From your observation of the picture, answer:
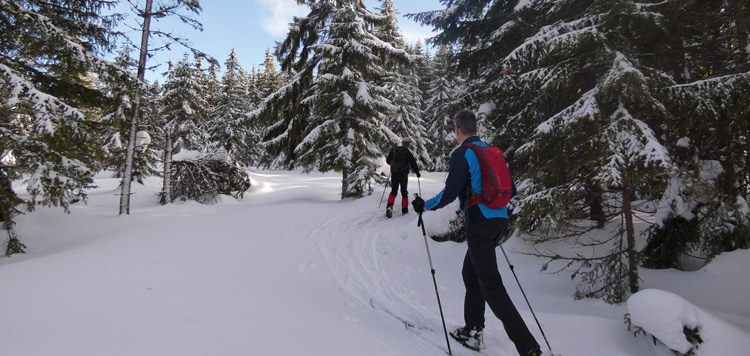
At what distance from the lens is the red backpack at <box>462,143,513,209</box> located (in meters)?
3.25

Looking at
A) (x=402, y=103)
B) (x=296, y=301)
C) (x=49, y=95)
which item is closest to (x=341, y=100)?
(x=49, y=95)

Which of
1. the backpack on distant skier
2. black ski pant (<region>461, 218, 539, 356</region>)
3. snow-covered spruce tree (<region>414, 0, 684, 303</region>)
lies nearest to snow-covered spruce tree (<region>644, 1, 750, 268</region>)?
snow-covered spruce tree (<region>414, 0, 684, 303</region>)

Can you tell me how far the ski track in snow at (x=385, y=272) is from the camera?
12.8 feet

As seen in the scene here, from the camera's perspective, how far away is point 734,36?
418 centimetres

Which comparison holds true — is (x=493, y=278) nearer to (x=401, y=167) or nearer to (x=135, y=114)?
(x=401, y=167)

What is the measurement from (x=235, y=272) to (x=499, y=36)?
8.47 m

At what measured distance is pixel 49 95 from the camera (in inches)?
262

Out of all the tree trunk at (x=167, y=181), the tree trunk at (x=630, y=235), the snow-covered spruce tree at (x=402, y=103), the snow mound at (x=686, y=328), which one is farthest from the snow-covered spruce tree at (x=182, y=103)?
the snow mound at (x=686, y=328)

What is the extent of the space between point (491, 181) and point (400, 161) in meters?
6.82

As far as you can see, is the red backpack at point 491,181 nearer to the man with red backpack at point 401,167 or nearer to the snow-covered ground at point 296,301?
the snow-covered ground at point 296,301

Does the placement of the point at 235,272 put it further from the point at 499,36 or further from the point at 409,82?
the point at 409,82

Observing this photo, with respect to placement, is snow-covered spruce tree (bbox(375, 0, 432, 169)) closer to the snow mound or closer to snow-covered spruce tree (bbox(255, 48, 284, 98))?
snow-covered spruce tree (bbox(255, 48, 284, 98))

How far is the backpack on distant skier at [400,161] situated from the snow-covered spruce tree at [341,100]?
2611 millimetres

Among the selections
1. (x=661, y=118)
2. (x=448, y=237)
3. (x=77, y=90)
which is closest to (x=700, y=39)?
(x=661, y=118)
